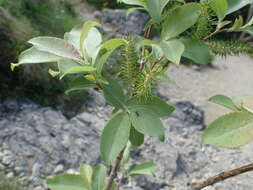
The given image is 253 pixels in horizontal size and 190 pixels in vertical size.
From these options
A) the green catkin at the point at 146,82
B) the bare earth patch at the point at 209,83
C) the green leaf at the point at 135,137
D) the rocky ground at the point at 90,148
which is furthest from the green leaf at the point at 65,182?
the bare earth patch at the point at 209,83

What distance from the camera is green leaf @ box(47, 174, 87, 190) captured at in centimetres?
75

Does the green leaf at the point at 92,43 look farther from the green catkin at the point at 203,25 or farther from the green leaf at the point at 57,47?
the green catkin at the point at 203,25

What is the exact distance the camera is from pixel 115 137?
1.45ft

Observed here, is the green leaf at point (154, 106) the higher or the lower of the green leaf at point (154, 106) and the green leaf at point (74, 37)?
the lower

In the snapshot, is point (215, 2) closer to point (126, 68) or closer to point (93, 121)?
point (126, 68)

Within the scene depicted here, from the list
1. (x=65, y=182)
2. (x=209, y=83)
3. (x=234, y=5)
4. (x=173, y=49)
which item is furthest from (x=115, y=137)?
(x=209, y=83)

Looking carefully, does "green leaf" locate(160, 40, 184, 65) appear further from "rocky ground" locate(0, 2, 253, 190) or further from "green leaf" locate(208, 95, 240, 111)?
"rocky ground" locate(0, 2, 253, 190)

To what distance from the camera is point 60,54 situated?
0.44 m

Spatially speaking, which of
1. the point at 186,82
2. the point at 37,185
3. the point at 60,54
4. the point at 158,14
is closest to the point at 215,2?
the point at 158,14

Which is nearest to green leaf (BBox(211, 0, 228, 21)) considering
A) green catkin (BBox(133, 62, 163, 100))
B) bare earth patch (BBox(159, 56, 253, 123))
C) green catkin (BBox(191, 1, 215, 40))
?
green catkin (BBox(191, 1, 215, 40))

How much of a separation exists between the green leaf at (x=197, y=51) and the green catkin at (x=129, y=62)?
7cm

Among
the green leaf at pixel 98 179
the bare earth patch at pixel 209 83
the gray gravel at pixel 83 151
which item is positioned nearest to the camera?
the green leaf at pixel 98 179

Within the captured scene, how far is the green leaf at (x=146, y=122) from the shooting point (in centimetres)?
42

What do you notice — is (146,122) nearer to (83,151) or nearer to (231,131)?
(231,131)
